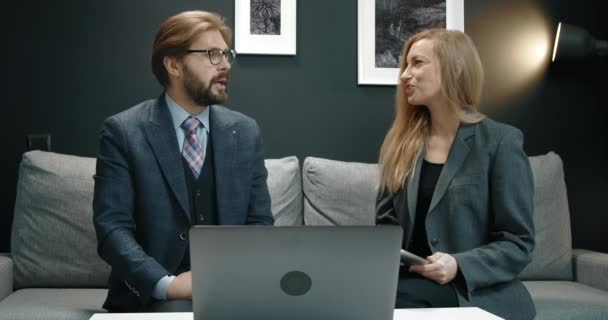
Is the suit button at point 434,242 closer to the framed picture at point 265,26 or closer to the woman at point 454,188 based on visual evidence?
the woman at point 454,188

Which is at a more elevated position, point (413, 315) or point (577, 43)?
point (577, 43)

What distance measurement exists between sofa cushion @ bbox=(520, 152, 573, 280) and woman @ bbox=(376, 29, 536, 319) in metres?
0.74

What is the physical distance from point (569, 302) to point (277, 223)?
115 cm

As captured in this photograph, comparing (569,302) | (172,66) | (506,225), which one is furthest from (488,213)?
(172,66)

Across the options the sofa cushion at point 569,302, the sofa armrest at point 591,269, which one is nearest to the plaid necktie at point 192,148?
the sofa cushion at point 569,302

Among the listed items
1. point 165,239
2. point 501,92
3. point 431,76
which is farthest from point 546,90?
point 165,239

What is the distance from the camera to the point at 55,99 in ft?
10.5

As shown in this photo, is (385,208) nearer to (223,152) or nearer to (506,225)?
(506,225)

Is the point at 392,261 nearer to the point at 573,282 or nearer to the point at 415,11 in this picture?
the point at 573,282

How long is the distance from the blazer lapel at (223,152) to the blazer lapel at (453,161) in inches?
26.0

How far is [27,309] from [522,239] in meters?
1.62

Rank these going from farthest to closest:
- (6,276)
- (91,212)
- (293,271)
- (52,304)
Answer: (91,212) < (6,276) < (52,304) < (293,271)

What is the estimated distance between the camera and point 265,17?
3293mm

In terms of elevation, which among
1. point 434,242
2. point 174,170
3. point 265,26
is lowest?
point 434,242
